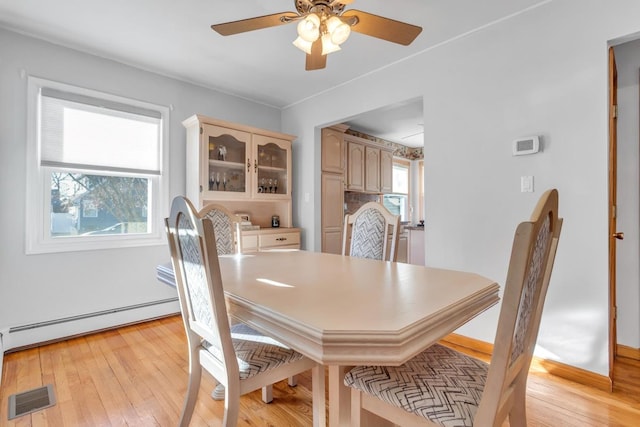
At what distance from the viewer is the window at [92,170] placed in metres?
2.46

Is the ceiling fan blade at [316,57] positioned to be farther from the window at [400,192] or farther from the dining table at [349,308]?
the window at [400,192]

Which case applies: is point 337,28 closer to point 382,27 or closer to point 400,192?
point 382,27

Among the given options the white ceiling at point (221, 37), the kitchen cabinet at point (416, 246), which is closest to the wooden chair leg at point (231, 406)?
the white ceiling at point (221, 37)

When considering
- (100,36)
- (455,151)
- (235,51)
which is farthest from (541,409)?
(100,36)

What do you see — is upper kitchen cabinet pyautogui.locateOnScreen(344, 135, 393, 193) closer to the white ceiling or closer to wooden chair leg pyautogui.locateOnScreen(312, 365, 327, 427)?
the white ceiling

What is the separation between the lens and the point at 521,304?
0.77 meters

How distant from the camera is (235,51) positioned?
2648 mm

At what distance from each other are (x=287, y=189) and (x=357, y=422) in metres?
2.93

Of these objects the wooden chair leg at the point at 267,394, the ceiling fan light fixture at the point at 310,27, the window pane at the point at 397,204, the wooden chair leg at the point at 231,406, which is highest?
the ceiling fan light fixture at the point at 310,27

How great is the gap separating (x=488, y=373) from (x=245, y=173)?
2.99 m

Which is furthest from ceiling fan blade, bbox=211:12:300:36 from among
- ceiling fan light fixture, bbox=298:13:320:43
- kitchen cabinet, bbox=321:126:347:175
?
kitchen cabinet, bbox=321:126:347:175

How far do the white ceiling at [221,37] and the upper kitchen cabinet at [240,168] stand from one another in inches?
20.9

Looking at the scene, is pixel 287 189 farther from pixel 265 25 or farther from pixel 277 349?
pixel 277 349

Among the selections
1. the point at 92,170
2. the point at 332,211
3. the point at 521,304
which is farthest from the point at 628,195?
the point at 92,170
